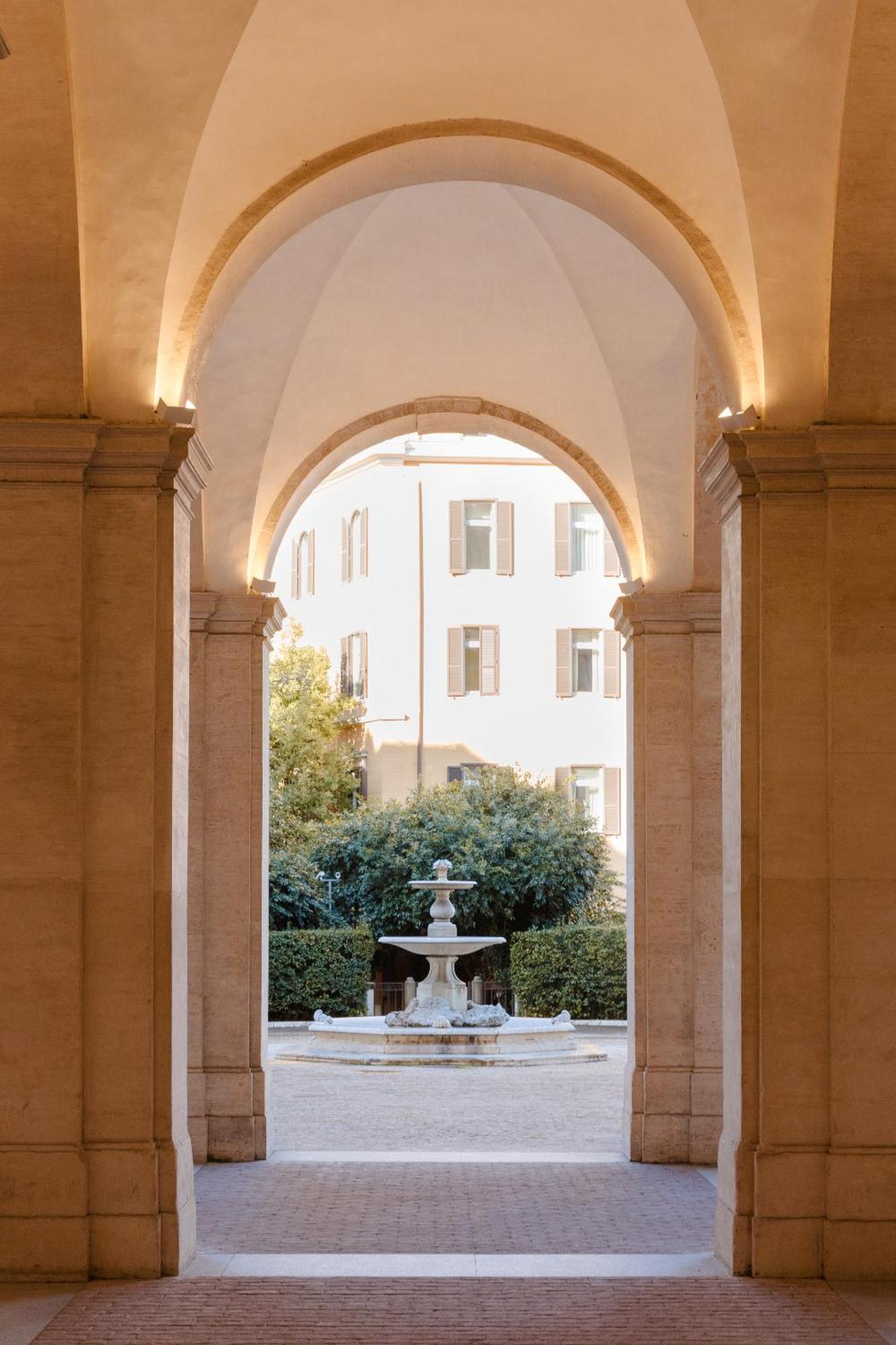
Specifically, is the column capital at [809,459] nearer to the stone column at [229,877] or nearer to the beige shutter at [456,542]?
the stone column at [229,877]

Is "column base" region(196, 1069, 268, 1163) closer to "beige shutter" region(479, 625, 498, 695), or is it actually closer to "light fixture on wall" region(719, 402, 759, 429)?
"light fixture on wall" region(719, 402, 759, 429)

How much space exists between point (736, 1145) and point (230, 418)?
7.82m

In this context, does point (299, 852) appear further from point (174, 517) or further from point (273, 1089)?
point (174, 517)

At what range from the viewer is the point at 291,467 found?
14922 mm

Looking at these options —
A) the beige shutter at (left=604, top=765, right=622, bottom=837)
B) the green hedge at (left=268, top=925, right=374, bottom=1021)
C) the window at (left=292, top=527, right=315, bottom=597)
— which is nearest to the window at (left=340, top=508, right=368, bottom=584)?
the window at (left=292, top=527, right=315, bottom=597)

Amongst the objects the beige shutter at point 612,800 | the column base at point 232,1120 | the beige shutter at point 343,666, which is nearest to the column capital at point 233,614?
the column base at point 232,1120

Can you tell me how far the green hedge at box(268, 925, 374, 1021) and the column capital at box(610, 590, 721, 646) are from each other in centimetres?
1476

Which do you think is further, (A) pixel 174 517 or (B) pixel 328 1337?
(A) pixel 174 517

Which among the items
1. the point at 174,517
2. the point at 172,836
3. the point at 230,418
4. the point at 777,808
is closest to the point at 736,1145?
the point at 777,808

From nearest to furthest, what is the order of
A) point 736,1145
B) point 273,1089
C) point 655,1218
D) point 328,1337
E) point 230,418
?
point 328,1337 → point 736,1145 → point 655,1218 → point 230,418 → point 273,1089

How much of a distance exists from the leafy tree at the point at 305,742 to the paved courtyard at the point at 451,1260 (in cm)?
1844

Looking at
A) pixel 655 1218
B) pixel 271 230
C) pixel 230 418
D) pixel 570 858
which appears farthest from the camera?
pixel 570 858

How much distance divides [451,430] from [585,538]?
→ 20.9 metres

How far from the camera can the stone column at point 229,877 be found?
45.8 ft
